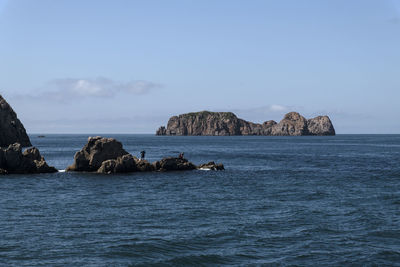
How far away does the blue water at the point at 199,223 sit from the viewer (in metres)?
24.0

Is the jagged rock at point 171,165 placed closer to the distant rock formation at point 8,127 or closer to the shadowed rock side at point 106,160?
the shadowed rock side at point 106,160

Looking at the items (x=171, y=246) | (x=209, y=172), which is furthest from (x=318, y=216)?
(x=209, y=172)

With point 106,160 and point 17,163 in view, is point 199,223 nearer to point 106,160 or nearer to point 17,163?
point 106,160

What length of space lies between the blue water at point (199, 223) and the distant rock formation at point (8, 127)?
96628 millimetres

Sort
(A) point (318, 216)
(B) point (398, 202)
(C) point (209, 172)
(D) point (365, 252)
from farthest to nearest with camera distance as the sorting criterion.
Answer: (C) point (209, 172) < (B) point (398, 202) < (A) point (318, 216) < (D) point (365, 252)

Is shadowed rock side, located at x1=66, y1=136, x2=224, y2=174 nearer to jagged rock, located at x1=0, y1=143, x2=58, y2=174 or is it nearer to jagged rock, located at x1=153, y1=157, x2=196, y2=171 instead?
jagged rock, located at x1=153, y1=157, x2=196, y2=171

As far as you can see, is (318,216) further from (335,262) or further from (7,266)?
(7,266)

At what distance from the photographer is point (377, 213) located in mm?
34625

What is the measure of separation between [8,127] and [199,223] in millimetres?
130870

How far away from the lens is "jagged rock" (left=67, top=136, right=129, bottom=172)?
217 feet

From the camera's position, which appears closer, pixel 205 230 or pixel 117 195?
pixel 205 230

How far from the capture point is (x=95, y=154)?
6606 cm

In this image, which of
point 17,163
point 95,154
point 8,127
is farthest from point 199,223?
point 8,127

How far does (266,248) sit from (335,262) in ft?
13.7
